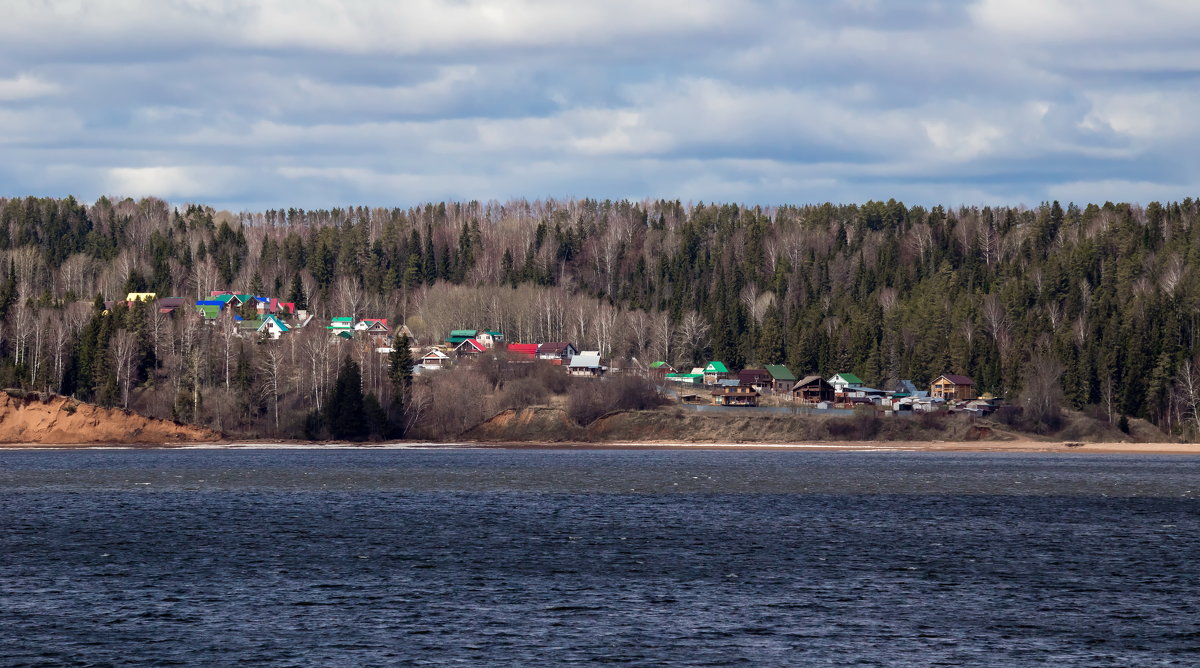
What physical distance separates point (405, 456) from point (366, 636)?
103m

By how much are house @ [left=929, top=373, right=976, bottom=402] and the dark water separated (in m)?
87.7

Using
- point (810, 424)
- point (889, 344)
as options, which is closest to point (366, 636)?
point (810, 424)

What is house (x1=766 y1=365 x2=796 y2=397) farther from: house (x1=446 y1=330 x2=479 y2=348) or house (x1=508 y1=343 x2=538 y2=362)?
house (x1=446 y1=330 x2=479 y2=348)

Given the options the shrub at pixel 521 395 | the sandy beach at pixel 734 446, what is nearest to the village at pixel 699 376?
the shrub at pixel 521 395

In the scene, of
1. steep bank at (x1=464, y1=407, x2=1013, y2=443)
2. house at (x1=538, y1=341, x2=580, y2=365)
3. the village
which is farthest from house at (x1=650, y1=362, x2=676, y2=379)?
steep bank at (x1=464, y1=407, x2=1013, y2=443)

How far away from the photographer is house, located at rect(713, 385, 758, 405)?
169525mm

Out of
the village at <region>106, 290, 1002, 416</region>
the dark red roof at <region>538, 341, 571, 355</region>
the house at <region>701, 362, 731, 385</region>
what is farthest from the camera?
the house at <region>701, 362, 731, 385</region>

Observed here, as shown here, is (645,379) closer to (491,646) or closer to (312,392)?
(312,392)

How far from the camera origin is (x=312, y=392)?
506ft

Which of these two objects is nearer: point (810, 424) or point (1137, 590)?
point (1137, 590)

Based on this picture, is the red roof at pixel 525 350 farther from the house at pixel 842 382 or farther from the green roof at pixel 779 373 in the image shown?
the house at pixel 842 382

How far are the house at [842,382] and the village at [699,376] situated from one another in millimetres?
147

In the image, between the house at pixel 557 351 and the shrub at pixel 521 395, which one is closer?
the shrub at pixel 521 395

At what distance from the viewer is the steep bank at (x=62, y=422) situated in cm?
14150
